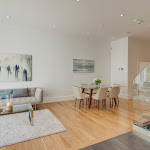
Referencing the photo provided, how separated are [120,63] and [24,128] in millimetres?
5395

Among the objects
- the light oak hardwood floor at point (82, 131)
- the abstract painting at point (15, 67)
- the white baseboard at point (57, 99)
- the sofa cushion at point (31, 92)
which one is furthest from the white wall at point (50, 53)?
the light oak hardwood floor at point (82, 131)

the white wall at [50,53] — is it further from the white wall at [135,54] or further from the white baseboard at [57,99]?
the white wall at [135,54]

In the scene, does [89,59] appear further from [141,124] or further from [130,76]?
[141,124]

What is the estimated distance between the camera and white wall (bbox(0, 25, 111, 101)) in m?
4.52

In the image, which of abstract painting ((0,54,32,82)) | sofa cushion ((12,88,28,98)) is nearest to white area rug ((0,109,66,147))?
sofa cushion ((12,88,28,98))

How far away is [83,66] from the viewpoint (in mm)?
5949

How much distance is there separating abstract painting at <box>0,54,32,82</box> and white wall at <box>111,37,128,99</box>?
4.50 meters

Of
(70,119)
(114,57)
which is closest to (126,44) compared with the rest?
(114,57)

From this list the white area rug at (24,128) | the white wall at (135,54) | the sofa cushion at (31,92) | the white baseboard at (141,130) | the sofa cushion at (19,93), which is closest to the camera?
the white area rug at (24,128)

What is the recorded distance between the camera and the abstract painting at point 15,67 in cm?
435

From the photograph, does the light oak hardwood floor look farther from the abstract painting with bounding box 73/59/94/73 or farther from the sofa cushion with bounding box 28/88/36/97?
the abstract painting with bounding box 73/59/94/73

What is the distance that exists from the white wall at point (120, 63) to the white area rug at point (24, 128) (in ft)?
13.8

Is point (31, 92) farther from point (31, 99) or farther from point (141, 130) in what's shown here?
point (141, 130)

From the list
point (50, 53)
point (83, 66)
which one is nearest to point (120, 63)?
point (83, 66)
